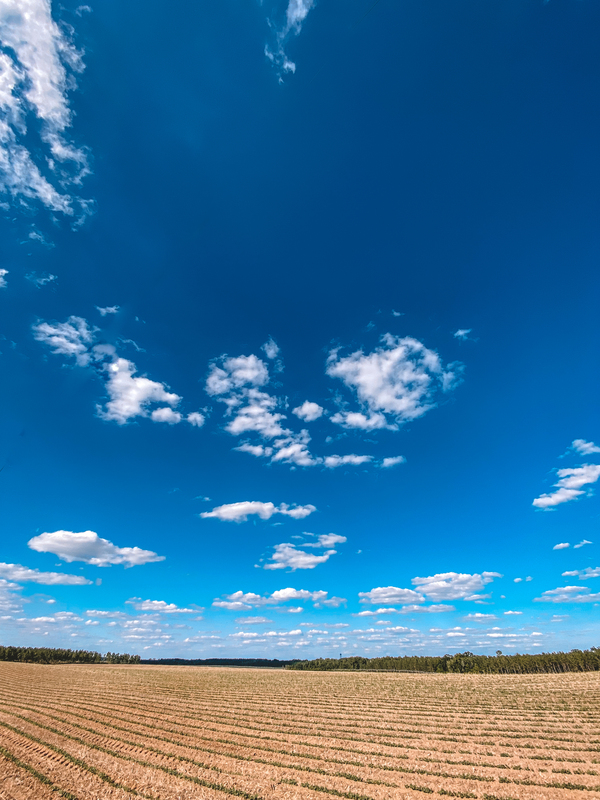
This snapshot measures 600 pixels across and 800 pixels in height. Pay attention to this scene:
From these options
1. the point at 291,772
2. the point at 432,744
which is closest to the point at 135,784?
the point at 291,772

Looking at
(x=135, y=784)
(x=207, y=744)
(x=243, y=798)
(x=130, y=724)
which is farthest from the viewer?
(x=130, y=724)

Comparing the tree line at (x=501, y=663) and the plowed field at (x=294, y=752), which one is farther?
the tree line at (x=501, y=663)

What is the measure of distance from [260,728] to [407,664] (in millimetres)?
148681

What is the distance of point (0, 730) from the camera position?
28.0 metres

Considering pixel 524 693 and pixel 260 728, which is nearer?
pixel 260 728

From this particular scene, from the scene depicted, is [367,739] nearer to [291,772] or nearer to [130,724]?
[291,772]

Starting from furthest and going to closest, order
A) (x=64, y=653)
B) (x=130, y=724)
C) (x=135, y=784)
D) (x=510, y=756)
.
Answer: (x=64, y=653)
(x=130, y=724)
(x=510, y=756)
(x=135, y=784)

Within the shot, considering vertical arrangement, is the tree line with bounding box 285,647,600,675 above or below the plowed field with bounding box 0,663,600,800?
above

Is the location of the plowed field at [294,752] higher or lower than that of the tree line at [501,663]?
lower

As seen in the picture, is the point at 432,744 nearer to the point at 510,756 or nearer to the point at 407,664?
the point at 510,756

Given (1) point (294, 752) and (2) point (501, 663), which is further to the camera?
(2) point (501, 663)

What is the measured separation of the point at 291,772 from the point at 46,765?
13934mm

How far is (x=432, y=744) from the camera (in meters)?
26.3

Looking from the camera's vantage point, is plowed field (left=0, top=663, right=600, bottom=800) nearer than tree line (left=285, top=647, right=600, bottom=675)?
Yes
